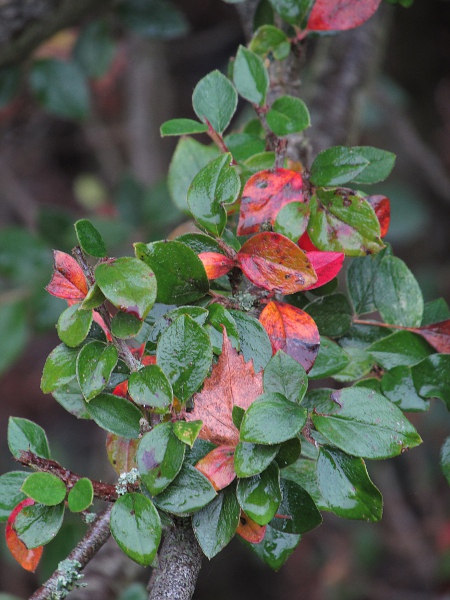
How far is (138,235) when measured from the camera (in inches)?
52.9

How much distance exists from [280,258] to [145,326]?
0.39ft

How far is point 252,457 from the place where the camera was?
1.29ft

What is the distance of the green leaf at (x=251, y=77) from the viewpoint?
1.81 feet

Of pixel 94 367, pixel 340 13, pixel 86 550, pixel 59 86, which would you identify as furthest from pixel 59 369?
pixel 59 86

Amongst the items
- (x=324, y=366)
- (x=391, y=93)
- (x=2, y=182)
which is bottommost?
(x=391, y=93)

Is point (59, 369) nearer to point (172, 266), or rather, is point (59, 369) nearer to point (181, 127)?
point (172, 266)

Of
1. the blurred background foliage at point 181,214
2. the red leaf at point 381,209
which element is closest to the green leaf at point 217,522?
the red leaf at point 381,209

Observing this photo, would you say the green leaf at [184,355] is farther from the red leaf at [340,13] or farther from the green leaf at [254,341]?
the red leaf at [340,13]

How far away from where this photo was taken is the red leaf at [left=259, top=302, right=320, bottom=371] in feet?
1.44

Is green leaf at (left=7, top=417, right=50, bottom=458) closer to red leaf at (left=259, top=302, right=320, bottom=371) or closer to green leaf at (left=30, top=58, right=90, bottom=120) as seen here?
red leaf at (left=259, top=302, right=320, bottom=371)

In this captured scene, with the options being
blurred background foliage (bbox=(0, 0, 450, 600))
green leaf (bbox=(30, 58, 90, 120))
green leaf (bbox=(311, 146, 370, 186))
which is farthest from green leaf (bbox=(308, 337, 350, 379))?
green leaf (bbox=(30, 58, 90, 120))

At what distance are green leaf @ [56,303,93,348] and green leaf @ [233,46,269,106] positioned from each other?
258 mm

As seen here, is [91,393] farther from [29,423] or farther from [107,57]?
[107,57]

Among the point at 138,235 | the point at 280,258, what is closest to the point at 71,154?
the point at 138,235
